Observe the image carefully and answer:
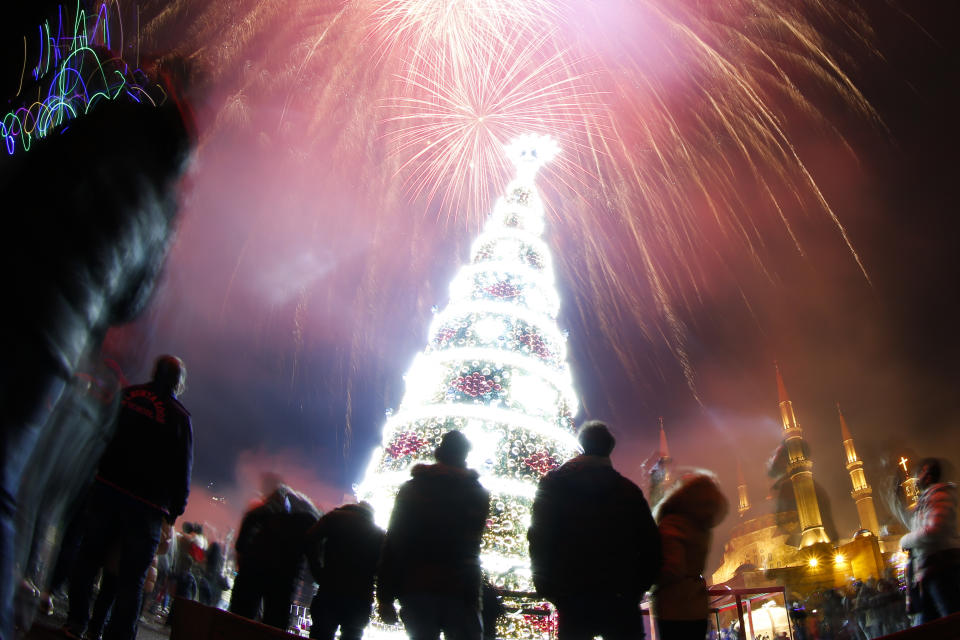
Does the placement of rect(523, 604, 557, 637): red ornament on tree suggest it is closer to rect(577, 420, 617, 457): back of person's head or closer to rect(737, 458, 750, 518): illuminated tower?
rect(577, 420, 617, 457): back of person's head

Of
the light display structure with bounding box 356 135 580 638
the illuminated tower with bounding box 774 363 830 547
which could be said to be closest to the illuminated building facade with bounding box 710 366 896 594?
the illuminated tower with bounding box 774 363 830 547

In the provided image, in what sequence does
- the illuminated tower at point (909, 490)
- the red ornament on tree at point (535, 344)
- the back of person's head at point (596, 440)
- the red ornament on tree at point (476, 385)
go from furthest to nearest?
the red ornament on tree at point (535, 344), the red ornament on tree at point (476, 385), the illuminated tower at point (909, 490), the back of person's head at point (596, 440)

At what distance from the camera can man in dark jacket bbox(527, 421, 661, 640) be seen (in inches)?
115

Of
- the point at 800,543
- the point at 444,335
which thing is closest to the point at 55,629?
the point at 444,335

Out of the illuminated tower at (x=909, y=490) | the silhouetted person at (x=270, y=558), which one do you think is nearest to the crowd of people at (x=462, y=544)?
the illuminated tower at (x=909, y=490)

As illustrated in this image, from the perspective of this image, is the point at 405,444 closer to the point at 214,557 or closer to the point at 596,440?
the point at 596,440

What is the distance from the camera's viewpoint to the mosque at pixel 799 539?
49.2 m

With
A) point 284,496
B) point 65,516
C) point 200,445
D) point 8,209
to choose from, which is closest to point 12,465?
point 8,209

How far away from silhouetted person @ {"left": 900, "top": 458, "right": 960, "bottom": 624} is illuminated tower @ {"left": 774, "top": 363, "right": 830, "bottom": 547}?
67.6 m

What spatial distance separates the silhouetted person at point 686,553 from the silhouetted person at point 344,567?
85.9 inches

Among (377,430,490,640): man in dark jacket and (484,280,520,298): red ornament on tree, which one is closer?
(377,430,490,640): man in dark jacket

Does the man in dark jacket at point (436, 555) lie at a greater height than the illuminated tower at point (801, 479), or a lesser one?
lesser

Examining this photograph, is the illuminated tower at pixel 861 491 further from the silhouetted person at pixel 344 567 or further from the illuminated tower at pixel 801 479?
the silhouetted person at pixel 344 567

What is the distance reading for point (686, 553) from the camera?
337cm
